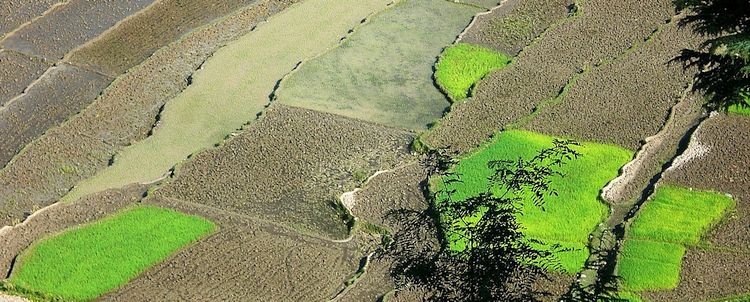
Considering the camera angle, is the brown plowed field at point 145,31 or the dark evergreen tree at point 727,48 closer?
the dark evergreen tree at point 727,48

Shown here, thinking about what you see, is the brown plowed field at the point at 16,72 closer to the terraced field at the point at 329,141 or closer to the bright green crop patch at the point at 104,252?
the terraced field at the point at 329,141

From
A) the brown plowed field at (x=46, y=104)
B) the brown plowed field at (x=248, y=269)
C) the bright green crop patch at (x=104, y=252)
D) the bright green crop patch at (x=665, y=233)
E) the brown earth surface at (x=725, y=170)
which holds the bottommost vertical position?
the brown earth surface at (x=725, y=170)

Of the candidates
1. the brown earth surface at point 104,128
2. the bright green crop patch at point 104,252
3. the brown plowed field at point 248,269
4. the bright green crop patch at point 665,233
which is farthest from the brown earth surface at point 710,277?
the brown earth surface at point 104,128

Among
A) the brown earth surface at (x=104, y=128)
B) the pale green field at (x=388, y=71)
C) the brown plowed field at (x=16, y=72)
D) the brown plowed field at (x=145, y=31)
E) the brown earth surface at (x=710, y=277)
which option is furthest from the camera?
the brown plowed field at (x=145, y=31)

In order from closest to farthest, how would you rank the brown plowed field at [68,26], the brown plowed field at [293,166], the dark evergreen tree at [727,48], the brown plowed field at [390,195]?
1. the dark evergreen tree at [727,48]
2. the brown plowed field at [390,195]
3. the brown plowed field at [293,166]
4. the brown plowed field at [68,26]

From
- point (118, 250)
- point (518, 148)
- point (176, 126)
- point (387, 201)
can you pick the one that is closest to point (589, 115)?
point (518, 148)

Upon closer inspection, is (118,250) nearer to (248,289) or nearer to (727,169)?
(248,289)
